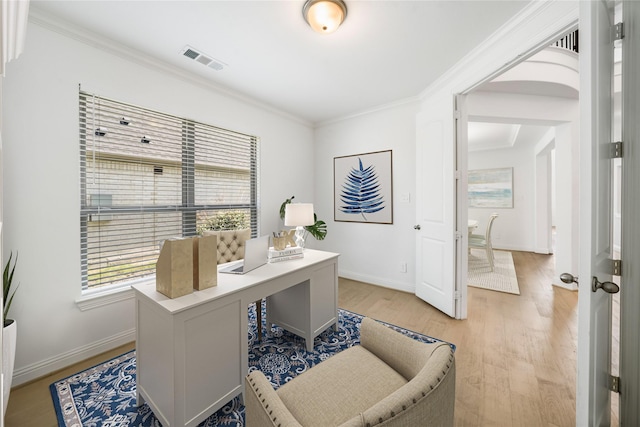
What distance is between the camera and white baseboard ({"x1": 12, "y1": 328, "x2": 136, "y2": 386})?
180 centimetres

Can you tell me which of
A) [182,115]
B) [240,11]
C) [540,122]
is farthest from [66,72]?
[540,122]

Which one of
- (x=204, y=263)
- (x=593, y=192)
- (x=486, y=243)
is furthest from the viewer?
(x=486, y=243)

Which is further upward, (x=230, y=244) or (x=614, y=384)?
(x=230, y=244)

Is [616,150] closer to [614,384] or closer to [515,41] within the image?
[614,384]

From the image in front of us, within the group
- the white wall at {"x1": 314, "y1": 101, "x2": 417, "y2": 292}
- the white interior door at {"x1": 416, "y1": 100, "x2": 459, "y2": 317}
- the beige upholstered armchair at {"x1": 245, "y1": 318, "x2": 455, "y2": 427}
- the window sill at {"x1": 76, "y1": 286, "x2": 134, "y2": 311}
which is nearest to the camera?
the beige upholstered armchair at {"x1": 245, "y1": 318, "x2": 455, "y2": 427}

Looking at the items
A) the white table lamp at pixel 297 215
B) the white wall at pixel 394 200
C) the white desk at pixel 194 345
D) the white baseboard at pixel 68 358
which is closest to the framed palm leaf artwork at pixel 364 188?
the white wall at pixel 394 200

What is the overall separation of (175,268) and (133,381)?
1.07 metres

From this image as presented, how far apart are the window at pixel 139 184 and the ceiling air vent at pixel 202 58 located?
593 mm

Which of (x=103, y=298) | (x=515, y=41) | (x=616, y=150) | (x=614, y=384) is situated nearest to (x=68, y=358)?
(x=103, y=298)

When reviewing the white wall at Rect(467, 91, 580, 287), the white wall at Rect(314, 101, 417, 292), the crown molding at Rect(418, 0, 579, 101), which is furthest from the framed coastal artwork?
the crown molding at Rect(418, 0, 579, 101)

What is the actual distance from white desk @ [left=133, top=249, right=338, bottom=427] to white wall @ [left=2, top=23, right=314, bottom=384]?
0.92 meters

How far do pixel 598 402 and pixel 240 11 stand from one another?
2.94 metres

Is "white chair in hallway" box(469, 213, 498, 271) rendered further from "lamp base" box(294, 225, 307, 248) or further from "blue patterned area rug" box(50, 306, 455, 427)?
"lamp base" box(294, 225, 307, 248)

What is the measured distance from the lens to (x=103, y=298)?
2.15m
